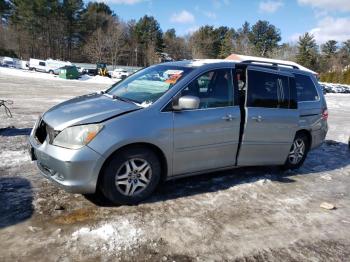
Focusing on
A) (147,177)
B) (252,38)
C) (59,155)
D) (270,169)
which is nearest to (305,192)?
(270,169)

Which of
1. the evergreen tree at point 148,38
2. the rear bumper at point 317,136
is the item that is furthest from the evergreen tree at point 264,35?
the rear bumper at point 317,136

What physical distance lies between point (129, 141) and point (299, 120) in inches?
131

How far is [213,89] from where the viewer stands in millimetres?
5223

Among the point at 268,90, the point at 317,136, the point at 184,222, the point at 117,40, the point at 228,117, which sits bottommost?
the point at 184,222

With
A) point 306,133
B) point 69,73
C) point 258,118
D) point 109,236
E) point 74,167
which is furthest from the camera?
point 69,73

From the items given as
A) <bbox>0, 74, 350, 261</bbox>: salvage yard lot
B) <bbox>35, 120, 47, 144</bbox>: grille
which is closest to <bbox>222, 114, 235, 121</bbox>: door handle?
<bbox>0, 74, 350, 261</bbox>: salvage yard lot

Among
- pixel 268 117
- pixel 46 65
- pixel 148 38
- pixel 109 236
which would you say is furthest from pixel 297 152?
pixel 148 38

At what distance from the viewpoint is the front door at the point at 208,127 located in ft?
15.8

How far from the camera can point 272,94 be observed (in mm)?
5938

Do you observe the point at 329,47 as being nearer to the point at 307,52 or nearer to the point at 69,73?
the point at 307,52

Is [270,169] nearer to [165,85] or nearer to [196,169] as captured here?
[196,169]

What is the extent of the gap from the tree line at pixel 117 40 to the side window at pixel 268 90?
66429mm

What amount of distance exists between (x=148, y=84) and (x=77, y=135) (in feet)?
5.07

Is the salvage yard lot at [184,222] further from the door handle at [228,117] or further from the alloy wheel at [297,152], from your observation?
the door handle at [228,117]
